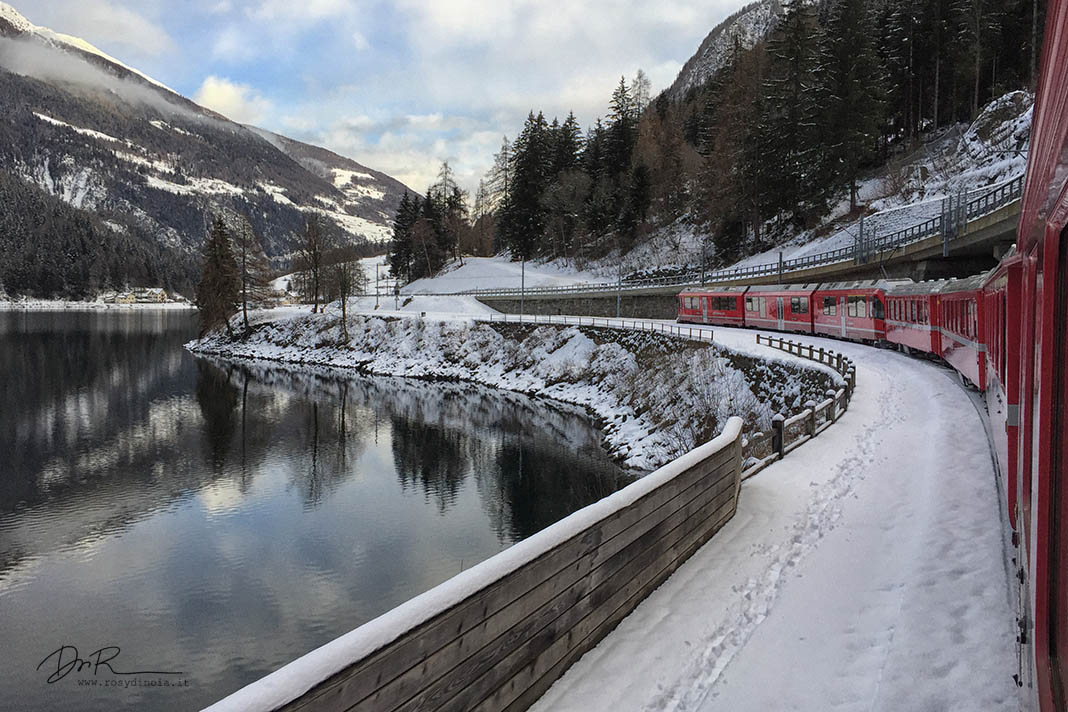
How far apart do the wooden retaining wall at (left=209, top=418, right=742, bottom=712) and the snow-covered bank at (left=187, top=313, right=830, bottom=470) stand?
609 inches

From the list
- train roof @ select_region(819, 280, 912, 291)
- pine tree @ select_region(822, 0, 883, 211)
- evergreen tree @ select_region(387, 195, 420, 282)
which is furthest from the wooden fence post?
evergreen tree @ select_region(387, 195, 420, 282)

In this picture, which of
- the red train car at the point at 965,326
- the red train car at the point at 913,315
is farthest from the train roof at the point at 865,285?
the red train car at the point at 965,326

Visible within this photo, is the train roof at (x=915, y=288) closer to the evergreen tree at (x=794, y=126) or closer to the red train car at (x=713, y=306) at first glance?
the red train car at (x=713, y=306)

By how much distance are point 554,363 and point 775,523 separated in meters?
35.7

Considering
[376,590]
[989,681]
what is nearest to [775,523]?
[989,681]

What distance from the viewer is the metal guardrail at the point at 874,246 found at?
29.9m

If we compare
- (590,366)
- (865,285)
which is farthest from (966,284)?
(590,366)

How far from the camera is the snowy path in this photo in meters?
4.96

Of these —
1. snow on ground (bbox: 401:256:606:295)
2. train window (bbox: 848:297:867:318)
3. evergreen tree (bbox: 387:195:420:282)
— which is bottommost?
train window (bbox: 848:297:867:318)

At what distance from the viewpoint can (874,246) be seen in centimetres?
3862

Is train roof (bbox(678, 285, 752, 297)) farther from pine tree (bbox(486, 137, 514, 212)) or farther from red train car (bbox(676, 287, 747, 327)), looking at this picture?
pine tree (bbox(486, 137, 514, 212))

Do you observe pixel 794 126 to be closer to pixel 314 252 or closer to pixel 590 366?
pixel 590 366
